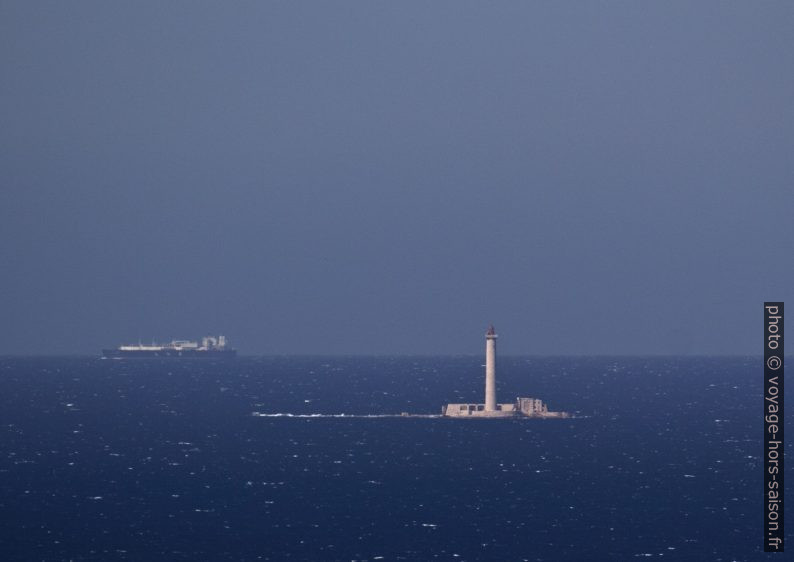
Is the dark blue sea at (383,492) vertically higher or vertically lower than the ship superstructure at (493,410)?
lower

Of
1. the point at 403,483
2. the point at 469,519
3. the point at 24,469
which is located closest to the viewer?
the point at 469,519

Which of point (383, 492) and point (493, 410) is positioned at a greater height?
point (493, 410)

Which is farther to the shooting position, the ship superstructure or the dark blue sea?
the ship superstructure

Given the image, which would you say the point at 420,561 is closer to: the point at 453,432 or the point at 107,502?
the point at 107,502

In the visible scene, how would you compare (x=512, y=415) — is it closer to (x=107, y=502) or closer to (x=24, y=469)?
(x=24, y=469)

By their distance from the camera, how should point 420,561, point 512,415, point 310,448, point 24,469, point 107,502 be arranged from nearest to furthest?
1. point 420,561
2. point 107,502
3. point 24,469
4. point 310,448
5. point 512,415

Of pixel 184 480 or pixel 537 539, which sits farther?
pixel 184 480

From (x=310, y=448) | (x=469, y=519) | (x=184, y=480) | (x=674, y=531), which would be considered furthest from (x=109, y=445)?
(x=674, y=531)

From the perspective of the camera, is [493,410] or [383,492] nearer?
[383,492]

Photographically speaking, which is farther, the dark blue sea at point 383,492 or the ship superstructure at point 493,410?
the ship superstructure at point 493,410

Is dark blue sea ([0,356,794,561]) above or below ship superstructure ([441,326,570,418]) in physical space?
below
